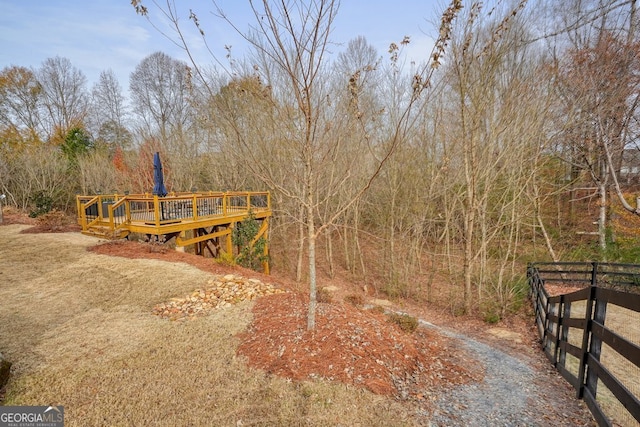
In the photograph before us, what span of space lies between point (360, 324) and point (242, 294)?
7.93ft

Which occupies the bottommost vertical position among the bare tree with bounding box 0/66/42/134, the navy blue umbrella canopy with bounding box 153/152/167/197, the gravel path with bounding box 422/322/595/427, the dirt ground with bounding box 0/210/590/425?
the gravel path with bounding box 422/322/595/427

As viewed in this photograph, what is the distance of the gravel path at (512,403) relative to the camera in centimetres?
255

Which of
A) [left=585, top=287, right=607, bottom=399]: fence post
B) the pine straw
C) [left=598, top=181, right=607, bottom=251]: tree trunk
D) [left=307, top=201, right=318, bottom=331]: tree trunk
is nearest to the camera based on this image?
[left=585, top=287, right=607, bottom=399]: fence post

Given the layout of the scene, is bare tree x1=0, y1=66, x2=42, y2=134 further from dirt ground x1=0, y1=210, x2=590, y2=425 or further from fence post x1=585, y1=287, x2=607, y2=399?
fence post x1=585, y1=287, x2=607, y2=399

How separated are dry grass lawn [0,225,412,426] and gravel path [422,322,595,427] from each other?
0.55 metres

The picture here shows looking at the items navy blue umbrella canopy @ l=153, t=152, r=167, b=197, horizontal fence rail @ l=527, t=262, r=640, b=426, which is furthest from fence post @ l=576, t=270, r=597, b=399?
navy blue umbrella canopy @ l=153, t=152, r=167, b=197

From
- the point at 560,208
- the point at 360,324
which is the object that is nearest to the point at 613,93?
the point at 560,208

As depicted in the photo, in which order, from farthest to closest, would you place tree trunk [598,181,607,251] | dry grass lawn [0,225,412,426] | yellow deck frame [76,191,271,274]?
tree trunk [598,181,607,251], yellow deck frame [76,191,271,274], dry grass lawn [0,225,412,426]

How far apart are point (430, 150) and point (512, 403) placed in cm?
708

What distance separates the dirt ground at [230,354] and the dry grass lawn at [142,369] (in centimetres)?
1

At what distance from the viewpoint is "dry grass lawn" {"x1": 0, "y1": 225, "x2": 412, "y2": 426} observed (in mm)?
2504

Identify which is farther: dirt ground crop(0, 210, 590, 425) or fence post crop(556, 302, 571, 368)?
fence post crop(556, 302, 571, 368)

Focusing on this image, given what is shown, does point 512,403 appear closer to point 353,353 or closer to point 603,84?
point 353,353

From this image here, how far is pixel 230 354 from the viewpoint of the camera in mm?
3443
